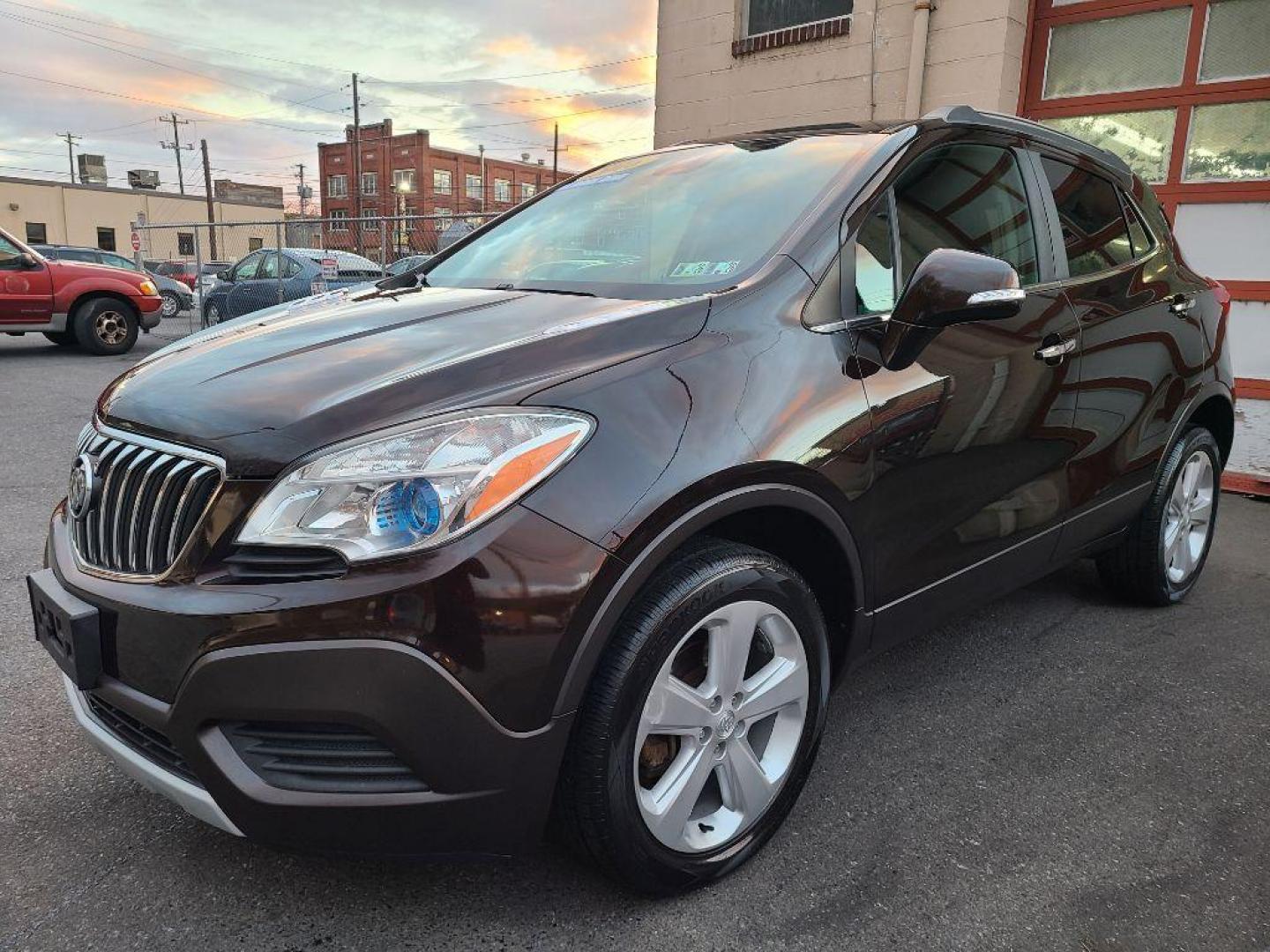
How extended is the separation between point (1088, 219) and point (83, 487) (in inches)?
122

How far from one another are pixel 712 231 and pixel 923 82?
18.5 feet

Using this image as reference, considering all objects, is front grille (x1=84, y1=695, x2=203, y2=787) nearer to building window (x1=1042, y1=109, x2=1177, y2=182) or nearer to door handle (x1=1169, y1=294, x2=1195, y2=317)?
door handle (x1=1169, y1=294, x2=1195, y2=317)

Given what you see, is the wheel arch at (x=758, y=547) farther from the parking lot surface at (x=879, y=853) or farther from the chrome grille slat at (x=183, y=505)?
the chrome grille slat at (x=183, y=505)

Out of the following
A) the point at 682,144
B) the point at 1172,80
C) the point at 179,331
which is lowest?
the point at 179,331

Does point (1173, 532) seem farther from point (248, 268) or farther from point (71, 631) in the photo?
point (248, 268)

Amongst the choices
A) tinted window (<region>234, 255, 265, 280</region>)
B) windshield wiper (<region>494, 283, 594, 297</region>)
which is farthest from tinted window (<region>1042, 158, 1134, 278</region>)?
tinted window (<region>234, 255, 265, 280</region>)

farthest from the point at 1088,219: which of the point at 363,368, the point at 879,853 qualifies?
the point at 363,368

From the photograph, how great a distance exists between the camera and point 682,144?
3.14 m

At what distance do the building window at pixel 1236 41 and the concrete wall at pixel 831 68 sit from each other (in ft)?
4.02

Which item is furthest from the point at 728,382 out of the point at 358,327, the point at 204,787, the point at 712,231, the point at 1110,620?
the point at 1110,620

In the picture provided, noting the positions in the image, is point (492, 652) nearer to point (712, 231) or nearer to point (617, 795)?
point (617, 795)

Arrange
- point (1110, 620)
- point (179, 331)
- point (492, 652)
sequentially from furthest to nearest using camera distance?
point (179, 331)
point (1110, 620)
point (492, 652)

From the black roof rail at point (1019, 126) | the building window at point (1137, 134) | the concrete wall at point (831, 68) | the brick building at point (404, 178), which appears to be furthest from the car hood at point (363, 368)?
the brick building at point (404, 178)

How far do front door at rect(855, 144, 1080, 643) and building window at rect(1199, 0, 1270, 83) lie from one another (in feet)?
15.0
